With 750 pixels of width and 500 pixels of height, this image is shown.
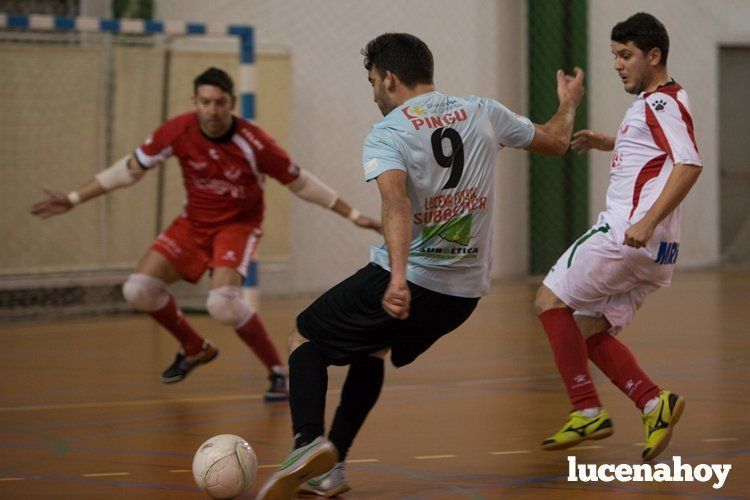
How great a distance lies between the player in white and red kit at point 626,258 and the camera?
4.48 meters

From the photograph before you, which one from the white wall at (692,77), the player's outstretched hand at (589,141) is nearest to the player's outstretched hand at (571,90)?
the player's outstretched hand at (589,141)

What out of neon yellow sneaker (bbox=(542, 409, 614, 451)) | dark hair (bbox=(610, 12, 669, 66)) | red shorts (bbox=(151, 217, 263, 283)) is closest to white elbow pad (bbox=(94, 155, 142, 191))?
red shorts (bbox=(151, 217, 263, 283))

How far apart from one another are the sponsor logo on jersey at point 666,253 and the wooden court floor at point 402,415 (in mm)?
723

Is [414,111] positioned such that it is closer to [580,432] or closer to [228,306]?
[580,432]

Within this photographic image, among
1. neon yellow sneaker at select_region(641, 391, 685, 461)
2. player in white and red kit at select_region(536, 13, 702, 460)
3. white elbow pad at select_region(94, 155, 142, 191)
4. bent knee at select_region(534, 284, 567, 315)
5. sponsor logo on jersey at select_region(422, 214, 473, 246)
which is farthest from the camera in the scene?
white elbow pad at select_region(94, 155, 142, 191)

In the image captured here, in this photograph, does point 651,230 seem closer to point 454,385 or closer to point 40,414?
point 454,385

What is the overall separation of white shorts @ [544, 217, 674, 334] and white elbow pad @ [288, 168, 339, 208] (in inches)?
89.5

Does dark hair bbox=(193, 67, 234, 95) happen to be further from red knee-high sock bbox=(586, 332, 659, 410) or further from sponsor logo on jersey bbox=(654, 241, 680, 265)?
sponsor logo on jersey bbox=(654, 241, 680, 265)

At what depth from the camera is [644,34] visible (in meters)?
4.62

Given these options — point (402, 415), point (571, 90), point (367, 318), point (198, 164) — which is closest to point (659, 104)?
point (571, 90)

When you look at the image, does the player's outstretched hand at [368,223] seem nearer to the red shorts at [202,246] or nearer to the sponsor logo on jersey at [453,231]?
the red shorts at [202,246]

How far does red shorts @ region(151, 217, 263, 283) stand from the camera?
21.5ft

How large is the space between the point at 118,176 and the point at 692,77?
951cm

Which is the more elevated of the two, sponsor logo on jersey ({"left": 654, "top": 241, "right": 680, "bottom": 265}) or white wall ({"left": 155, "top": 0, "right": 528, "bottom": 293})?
white wall ({"left": 155, "top": 0, "right": 528, "bottom": 293})
